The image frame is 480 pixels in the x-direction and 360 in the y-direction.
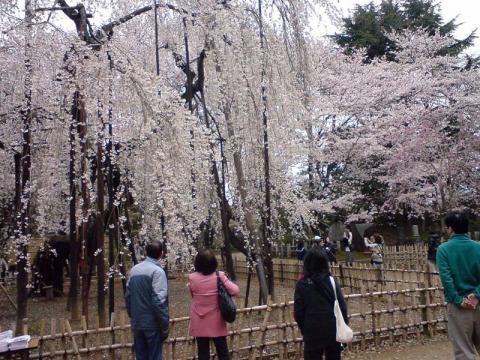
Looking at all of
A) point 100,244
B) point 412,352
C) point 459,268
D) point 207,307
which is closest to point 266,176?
point 100,244

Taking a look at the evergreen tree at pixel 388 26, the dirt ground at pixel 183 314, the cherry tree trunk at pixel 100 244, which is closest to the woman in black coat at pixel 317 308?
the dirt ground at pixel 183 314

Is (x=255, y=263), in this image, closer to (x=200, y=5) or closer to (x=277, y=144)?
(x=277, y=144)

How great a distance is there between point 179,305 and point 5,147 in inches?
179

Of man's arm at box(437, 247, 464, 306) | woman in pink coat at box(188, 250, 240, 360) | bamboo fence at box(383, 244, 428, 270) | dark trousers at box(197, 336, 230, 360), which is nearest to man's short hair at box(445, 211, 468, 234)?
man's arm at box(437, 247, 464, 306)

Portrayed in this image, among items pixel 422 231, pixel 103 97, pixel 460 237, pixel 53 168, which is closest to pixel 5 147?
pixel 53 168

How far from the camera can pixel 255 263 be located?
870 cm

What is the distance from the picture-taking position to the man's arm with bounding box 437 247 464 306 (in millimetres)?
3751

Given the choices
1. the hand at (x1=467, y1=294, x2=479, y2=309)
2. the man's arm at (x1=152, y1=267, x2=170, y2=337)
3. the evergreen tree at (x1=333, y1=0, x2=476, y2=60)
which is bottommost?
the hand at (x1=467, y1=294, x2=479, y2=309)

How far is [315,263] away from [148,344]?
162cm

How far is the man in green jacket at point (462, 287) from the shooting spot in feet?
12.3

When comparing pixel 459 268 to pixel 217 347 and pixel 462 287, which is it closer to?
pixel 462 287

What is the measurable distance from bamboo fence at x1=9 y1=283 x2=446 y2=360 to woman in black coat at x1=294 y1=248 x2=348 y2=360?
1715 millimetres

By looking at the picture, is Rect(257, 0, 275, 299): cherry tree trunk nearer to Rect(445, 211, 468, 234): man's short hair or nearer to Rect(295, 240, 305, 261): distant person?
Rect(445, 211, 468, 234): man's short hair

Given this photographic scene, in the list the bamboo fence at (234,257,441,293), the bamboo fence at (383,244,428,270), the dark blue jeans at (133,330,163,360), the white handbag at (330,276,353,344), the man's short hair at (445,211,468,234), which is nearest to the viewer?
the white handbag at (330,276,353,344)
